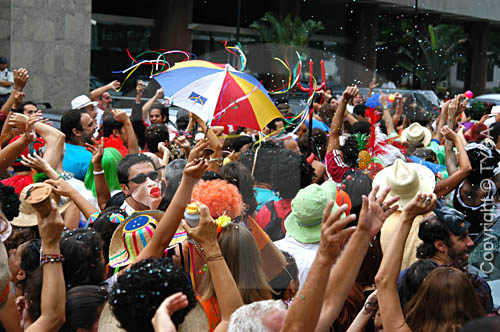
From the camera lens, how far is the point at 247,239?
251 cm

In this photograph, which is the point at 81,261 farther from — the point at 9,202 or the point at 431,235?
the point at 431,235

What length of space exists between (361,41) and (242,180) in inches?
66.5

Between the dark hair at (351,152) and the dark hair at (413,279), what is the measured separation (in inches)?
69.4

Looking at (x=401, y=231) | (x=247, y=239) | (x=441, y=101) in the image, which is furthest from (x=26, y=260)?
(x=441, y=101)

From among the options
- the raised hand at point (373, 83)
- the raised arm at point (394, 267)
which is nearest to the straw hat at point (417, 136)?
the raised hand at point (373, 83)

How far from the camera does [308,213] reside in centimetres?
293

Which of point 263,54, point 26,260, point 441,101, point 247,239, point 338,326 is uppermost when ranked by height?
point 263,54

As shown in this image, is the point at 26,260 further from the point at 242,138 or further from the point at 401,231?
the point at 242,138

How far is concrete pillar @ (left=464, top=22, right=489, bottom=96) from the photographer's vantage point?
454 centimetres

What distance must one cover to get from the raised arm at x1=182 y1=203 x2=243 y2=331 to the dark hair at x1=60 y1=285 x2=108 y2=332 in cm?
47

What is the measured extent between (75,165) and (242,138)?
148cm

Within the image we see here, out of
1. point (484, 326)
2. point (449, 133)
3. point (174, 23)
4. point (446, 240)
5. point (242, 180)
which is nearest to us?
point (484, 326)

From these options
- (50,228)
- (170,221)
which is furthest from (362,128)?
(50,228)

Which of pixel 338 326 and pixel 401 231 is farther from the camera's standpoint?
pixel 338 326
